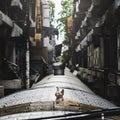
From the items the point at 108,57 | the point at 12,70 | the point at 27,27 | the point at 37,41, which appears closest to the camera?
the point at 108,57

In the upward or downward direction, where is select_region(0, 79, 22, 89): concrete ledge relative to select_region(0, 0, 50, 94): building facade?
downward

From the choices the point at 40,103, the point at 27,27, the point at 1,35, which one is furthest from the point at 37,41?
the point at 40,103

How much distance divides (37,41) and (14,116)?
20.1 meters

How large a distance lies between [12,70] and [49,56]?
1213 centimetres

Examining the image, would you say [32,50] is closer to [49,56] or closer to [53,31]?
[49,56]

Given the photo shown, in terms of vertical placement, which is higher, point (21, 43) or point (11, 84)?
point (21, 43)

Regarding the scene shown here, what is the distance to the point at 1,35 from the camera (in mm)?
15125

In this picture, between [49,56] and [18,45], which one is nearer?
[18,45]

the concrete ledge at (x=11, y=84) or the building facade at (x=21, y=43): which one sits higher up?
the building facade at (x=21, y=43)

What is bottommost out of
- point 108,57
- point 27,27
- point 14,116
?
point 14,116

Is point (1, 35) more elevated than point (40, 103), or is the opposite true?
point (1, 35)

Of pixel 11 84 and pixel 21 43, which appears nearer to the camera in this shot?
pixel 11 84

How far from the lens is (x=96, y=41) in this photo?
1762cm

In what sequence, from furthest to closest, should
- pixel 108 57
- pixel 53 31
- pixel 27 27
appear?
1. pixel 53 31
2. pixel 27 27
3. pixel 108 57
